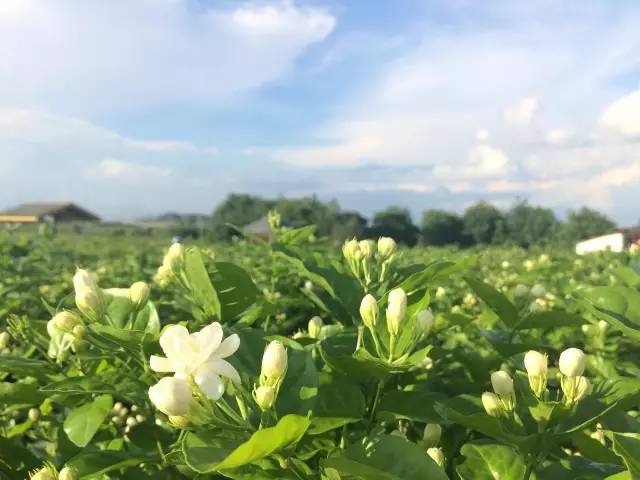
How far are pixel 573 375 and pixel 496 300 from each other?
0.45 meters

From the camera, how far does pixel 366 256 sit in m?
1.49

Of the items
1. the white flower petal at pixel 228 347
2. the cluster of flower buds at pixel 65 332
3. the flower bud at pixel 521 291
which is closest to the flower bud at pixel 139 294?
the cluster of flower buds at pixel 65 332

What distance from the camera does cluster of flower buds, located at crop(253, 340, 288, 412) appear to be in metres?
0.90

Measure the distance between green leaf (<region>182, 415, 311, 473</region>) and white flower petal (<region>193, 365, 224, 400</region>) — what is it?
6cm

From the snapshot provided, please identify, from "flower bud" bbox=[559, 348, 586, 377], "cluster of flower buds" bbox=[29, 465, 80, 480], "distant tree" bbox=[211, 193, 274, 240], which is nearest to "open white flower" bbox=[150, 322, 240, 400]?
"cluster of flower buds" bbox=[29, 465, 80, 480]

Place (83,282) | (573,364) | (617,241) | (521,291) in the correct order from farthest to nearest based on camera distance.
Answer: (617,241) < (521,291) < (83,282) < (573,364)

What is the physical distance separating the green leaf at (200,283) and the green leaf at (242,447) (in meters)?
0.46

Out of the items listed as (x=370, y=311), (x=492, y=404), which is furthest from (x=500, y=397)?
(x=370, y=311)

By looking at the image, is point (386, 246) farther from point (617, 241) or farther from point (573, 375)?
point (617, 241)

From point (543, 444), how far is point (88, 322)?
919mm

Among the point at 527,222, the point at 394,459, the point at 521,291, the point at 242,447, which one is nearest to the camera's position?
the point at 242,447

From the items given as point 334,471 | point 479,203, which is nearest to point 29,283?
point 334,471

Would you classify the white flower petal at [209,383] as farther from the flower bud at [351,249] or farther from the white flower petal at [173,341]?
the flower bud at [351,249]

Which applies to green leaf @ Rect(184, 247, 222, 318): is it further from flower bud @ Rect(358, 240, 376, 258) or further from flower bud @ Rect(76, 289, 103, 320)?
flower bud @ Rect(358, 240, 376, 258)
